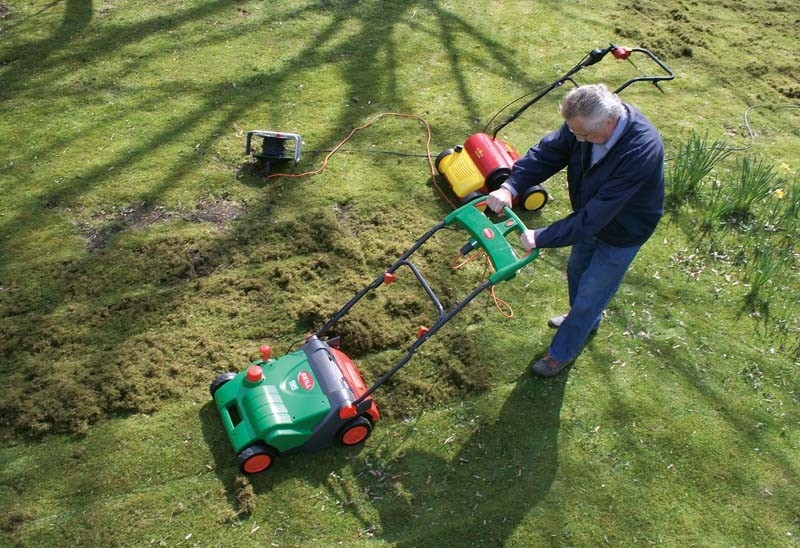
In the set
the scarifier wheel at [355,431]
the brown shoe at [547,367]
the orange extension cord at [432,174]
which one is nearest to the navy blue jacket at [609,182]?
the orange extension cord at [432,174]

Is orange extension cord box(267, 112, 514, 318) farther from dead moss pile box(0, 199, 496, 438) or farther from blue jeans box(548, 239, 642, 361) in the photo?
blue jeans box(548, 239, 642, 361)

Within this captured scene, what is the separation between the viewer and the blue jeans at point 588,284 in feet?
10.1

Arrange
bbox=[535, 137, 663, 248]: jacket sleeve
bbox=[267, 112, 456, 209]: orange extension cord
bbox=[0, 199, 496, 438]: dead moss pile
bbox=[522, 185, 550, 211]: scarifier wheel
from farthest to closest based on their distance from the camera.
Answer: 1. bbox=[267, 112, 456, 209]: orange extension cord
2. bbox=[522, 185, 550, 211]: scarifier wheel
3. bbox=[0, 199, 496, 438]: dead moss pile
4. bbox=[535, 137, 663, 248]: jacket sleeve

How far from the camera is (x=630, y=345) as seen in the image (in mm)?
3914

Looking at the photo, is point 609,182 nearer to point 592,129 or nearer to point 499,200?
point 592,129

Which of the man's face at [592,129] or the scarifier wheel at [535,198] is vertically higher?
the man's face at [592,129]

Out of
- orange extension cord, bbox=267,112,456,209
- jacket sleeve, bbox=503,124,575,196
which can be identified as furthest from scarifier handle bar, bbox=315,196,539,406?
orange extension cord, bbox=267,112,456,209

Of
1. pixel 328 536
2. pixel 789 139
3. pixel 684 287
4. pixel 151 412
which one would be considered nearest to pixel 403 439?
pixel 328 536

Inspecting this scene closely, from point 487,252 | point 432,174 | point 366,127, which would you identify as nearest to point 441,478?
point 487,252

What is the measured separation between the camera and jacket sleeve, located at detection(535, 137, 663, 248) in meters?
2.62

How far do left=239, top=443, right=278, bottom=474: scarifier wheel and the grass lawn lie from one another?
0.07 m

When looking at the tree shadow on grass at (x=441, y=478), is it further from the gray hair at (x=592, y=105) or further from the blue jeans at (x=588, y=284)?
the gray hair at (x=592, y=105)

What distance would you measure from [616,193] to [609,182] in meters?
0.06

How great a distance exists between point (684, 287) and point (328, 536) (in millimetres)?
3022
